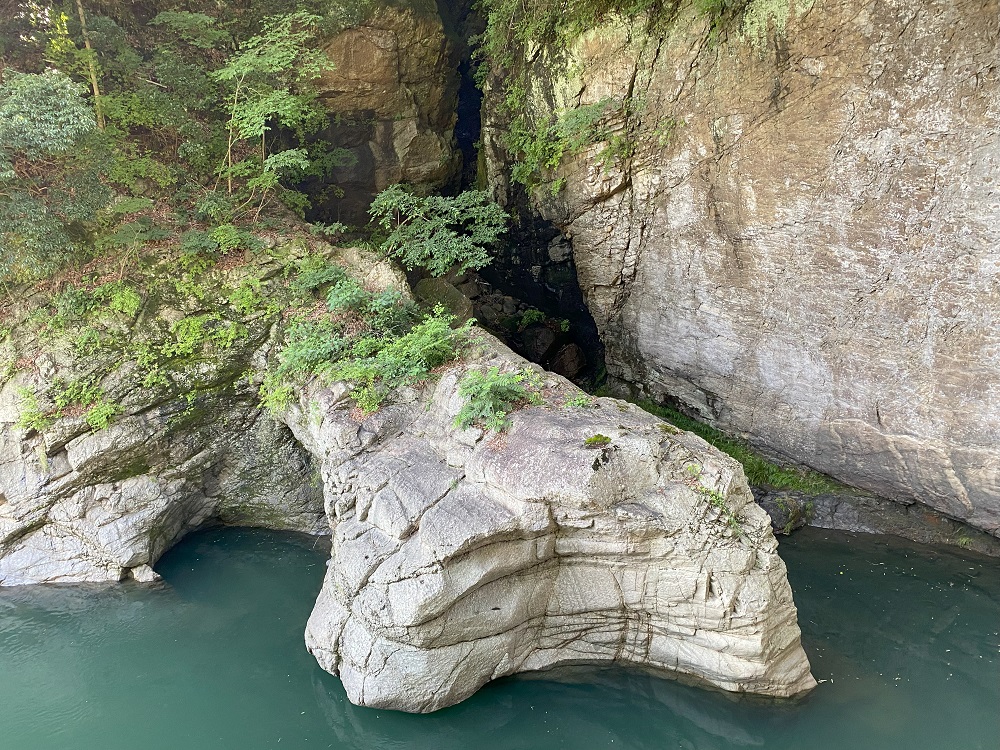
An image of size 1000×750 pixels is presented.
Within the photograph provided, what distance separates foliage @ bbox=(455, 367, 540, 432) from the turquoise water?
302 centimetres

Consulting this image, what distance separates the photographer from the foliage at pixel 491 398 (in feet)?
23.3

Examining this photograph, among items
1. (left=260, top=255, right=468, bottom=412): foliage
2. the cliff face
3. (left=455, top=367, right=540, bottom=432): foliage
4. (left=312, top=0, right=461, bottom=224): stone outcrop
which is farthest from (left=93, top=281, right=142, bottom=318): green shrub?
the cliff face

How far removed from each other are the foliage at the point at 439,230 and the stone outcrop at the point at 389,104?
219cm

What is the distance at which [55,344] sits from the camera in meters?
9.12

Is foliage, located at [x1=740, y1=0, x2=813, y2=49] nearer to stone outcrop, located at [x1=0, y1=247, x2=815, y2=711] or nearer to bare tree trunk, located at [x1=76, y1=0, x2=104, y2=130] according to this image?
stone outcrop, located at [x1=0, y1=247, x2=815, y2=711]

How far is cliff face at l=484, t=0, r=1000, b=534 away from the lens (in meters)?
7.11

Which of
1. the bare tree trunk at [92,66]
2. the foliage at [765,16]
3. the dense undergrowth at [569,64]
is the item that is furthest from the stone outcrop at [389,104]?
the foliage at [765,16]

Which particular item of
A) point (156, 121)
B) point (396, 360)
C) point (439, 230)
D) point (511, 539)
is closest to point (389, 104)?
point (439, 230)

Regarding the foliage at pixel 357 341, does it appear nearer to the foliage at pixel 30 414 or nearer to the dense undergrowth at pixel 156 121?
the dense undergrowth at pixel 156 121

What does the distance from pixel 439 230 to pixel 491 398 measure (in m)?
4.75

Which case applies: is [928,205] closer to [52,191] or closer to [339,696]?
[339,696]

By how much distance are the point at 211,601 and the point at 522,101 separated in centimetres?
940

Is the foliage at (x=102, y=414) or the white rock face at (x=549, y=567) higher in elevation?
the foliage at (x=102, y=414)

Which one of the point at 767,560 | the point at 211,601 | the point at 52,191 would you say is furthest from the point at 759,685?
the point at 52,191
